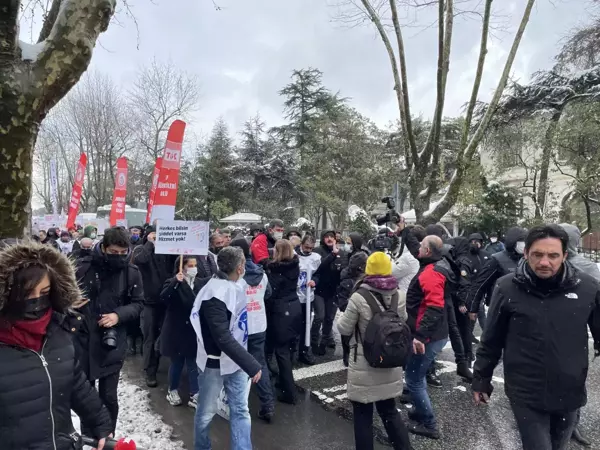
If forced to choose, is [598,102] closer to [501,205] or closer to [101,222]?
[501,205]

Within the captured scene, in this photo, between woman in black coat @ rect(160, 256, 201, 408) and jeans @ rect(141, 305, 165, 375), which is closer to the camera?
woman in black coat @ rect(160, 256, 201, 408)

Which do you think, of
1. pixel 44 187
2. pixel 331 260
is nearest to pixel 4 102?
pixel 331 260

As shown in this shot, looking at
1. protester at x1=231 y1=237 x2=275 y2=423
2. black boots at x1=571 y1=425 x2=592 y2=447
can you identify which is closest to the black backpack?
protester at x1=231 y1=237 x2=275 y2=423

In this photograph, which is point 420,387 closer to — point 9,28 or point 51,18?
point 9,28

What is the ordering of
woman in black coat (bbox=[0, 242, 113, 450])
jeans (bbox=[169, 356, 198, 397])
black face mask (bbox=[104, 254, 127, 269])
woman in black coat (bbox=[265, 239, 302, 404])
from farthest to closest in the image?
woman in black coat (bbox=[265, 239, 302, 404])
jeans (bbox=[169, 356, 198, 397])
black face mask (bbox=[104, 254, 127, 269])
woman in black coat (bbox=[0, 242, 113, 450])

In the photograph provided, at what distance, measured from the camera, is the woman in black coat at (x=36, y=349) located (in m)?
1.81

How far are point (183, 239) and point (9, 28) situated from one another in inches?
85.1

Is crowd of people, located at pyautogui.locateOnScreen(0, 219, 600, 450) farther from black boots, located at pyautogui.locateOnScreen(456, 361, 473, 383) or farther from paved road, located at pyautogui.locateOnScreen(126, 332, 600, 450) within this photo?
paved road, located at pyautogui.locateOnScreen(126, 332, 600, 450)

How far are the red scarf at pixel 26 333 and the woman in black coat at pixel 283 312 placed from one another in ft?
10.4

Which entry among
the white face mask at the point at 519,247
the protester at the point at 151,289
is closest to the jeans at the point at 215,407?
the protester at the point at 151,289

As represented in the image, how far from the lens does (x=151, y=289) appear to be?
212 inches

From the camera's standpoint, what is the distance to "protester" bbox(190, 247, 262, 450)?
3176 millimetres

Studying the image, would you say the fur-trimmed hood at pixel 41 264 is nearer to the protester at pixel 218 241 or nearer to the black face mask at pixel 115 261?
the black face mask at pixel 115 261

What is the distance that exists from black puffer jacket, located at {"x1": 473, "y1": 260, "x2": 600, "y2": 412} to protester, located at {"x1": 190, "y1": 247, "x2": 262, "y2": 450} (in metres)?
1.78
